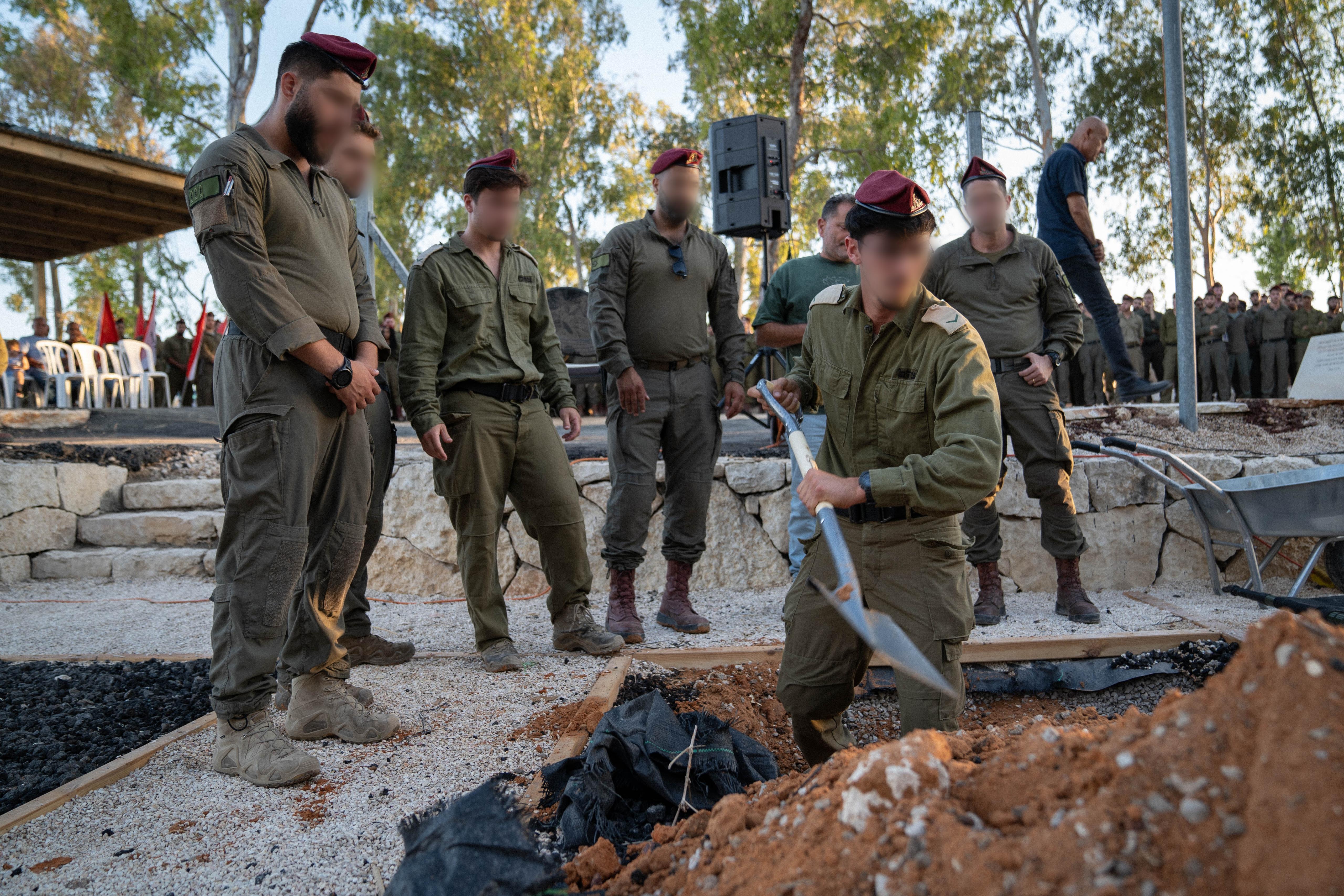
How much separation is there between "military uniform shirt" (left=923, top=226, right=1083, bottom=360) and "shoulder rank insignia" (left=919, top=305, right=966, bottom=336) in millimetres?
1700

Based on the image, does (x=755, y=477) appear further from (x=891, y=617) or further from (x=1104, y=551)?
(x=891, y=617)

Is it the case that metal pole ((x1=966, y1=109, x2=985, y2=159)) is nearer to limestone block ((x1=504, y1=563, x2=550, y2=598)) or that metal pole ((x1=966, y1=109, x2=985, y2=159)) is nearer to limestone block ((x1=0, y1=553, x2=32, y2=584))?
limestone block ((x1=504, y1=563, x2=550, y2=598))

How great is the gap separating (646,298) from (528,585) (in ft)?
6.77

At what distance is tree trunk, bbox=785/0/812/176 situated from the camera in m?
14.0

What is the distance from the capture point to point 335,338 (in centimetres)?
246

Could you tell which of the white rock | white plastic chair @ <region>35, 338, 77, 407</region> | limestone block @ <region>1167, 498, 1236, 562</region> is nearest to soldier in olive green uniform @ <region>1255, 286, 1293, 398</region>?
the white rock

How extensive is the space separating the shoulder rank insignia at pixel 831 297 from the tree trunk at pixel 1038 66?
69.8 ft

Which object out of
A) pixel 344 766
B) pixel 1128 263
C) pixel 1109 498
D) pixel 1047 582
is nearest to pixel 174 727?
pixel 344 766

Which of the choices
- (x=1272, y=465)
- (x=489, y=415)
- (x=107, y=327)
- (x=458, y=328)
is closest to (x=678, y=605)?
(x=489, y=415)

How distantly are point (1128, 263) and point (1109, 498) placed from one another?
22.2 m

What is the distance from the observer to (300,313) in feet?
7.27

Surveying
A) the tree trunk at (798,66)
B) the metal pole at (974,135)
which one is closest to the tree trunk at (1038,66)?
the tree trunk at (798,66)

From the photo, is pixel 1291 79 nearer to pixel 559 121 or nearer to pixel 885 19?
pixel 885 19

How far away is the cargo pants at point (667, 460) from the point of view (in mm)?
3732
